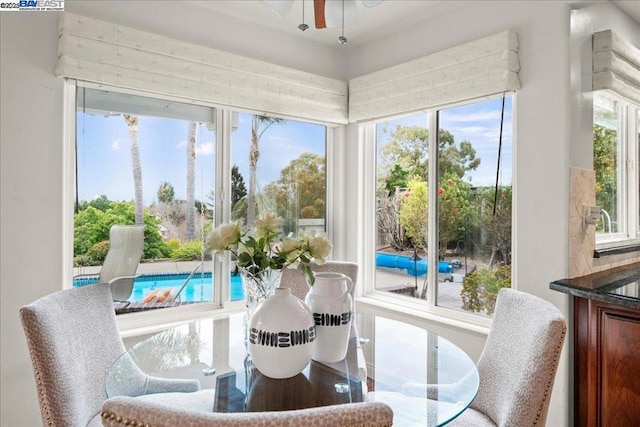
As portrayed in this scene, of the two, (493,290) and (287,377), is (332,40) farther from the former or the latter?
(287,377)

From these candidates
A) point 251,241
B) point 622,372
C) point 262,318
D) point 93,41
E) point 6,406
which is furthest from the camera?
point 93,41

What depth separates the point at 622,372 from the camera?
175 cm

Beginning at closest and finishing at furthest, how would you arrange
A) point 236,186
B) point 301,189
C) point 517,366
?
point 517,366
point 236,186
point 301,189

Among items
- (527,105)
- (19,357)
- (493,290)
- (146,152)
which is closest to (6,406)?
(19,357)

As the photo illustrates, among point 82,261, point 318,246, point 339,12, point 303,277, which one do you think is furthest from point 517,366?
point 82,261

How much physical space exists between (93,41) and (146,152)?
661 millimetres

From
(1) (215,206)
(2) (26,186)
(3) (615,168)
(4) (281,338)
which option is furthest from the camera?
(1) (215,206)

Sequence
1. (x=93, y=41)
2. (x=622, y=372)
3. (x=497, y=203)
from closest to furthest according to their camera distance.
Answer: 1. (x=622, y=372)
2. (x=93, y=41)
3. (x=497, y=203)

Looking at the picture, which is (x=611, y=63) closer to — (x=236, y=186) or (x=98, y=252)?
(x=236, y=186)

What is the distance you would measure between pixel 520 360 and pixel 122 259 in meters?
2.17

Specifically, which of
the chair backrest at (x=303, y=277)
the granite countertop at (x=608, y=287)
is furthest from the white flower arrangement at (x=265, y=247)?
the granite countertop at (x=608, y=287)

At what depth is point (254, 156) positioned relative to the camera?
9.89ft

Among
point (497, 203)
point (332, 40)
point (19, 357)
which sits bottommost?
point (19, 357)

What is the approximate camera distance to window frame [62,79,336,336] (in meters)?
2.24
